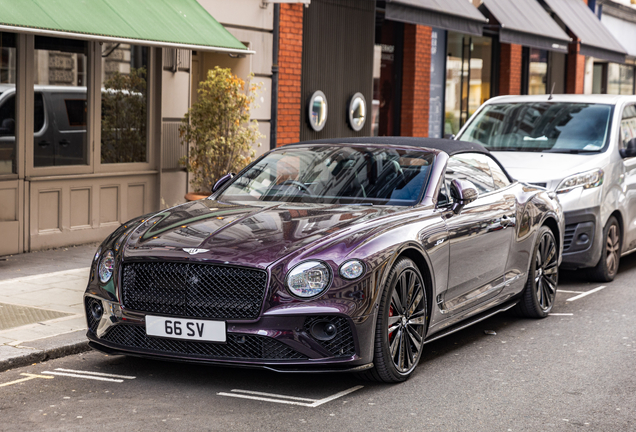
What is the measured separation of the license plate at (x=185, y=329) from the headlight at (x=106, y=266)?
1.44 feet

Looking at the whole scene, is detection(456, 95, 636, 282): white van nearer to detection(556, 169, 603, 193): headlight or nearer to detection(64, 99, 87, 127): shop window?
detection(556, 169, 603, 193): headlight

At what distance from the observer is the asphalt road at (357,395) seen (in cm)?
493

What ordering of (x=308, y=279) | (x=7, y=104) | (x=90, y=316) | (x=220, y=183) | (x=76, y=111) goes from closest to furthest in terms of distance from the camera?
(x=308, y=279)
(x=90, y=316)
(x=220, y=183)
(x=7, y=104)
(x=76, y=111)

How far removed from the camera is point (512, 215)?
288 inches

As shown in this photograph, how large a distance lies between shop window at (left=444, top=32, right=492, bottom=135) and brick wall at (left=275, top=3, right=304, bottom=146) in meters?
6.04

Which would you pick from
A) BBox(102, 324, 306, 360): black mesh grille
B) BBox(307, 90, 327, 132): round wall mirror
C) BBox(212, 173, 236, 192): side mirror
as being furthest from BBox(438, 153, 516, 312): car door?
BBox(307, 90, 327, 132): round wall mirror

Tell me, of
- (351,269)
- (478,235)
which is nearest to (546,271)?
(478,235)

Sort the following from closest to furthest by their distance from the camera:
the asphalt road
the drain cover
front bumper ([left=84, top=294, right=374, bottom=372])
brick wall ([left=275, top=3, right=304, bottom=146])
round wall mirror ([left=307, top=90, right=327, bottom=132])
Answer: the asphalt road
front bumper ([left=84, top=294, right=374, bottom=372])
the drain cover
brick wall ([left=275, top=3, right=304, bottom=146])
round wall mirror ([left=307, top=90, right=327, bottom=132])

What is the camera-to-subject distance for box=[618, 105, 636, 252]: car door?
33.6 feet

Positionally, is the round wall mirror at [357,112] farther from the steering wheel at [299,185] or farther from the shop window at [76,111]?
the steering wheel at [299,185]

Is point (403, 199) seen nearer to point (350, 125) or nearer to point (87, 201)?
point (87, 201)

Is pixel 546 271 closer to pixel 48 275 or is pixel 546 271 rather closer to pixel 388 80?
pixel 48 275

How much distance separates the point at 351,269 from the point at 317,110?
1011 cm

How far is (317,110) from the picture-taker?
49.9ft
